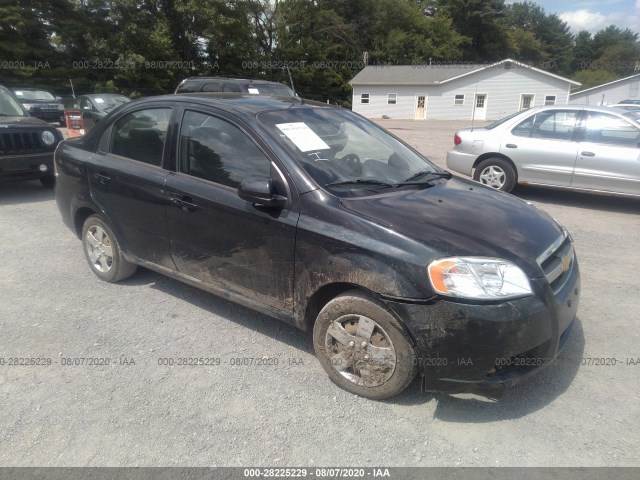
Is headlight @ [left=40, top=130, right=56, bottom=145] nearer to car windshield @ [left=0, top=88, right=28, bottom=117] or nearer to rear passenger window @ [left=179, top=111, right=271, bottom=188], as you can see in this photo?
car windshield @ [left=0, top=88, right=28, bottom=117]

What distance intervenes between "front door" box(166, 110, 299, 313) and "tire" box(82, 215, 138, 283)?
89cm

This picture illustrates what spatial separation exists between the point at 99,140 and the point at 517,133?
20.9 feet

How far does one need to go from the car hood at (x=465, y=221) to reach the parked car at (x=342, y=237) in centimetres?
1

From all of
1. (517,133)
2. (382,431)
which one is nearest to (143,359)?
(382,431)

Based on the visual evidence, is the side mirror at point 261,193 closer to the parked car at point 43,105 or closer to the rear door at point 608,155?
the rear door at point 608,155

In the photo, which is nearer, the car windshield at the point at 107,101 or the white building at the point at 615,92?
the car windshield at the point at 107,101

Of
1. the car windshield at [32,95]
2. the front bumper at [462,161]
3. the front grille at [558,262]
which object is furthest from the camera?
the car windshield at [32,95]

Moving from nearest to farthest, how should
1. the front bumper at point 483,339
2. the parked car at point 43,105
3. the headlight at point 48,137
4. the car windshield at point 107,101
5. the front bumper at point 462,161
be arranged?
the front bumper at point 483,339 → the headlight at point 48,137 → the front bumper at point 462,161 → the car windshield at point 107,101 → the parked car at point 43,105

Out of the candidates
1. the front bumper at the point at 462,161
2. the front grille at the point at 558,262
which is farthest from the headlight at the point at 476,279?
the front bumper at the point at 462,161

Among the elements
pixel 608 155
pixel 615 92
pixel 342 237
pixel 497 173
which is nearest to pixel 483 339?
pixel 342 237

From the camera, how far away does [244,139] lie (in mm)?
3389

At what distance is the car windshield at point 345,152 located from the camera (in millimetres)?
3229

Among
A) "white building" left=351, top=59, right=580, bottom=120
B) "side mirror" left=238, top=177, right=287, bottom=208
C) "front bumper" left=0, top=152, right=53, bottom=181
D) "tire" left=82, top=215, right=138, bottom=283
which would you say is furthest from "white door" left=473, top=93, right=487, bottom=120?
"side mirror" left=238, top=177, right=287, bottom=208

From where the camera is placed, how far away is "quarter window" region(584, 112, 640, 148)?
7.11m
